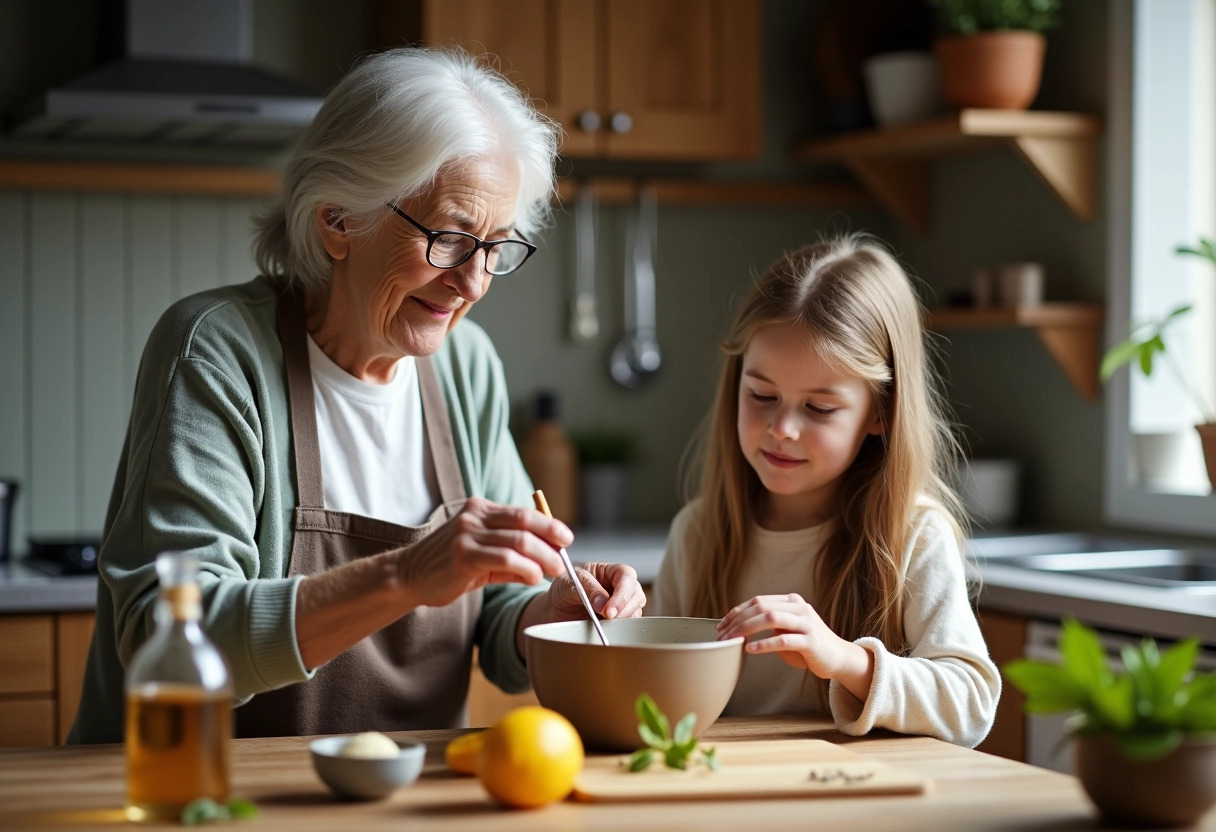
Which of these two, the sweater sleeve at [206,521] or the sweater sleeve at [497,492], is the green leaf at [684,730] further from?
the sweater sleeve at [497,492]

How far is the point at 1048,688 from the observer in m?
1.06

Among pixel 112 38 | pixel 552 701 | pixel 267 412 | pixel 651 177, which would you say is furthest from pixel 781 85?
pixel 552 701

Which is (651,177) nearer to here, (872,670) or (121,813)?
(872,670)

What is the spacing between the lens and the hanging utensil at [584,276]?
3.35 metres

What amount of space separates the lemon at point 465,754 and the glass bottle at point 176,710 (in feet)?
0.71

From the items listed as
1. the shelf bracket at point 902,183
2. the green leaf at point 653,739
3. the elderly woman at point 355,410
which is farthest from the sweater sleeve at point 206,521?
the shelf bracket at point 902,183

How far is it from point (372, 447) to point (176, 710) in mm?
726

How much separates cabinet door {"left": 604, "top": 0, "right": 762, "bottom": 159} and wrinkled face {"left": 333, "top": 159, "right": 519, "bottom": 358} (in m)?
1.48

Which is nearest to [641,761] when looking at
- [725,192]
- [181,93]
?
[181,93]

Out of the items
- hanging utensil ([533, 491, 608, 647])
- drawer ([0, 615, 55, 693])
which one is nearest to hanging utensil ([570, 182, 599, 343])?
drawer ([0, 615, 55, 693])

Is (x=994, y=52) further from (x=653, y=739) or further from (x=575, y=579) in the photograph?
(x=653, y=739)

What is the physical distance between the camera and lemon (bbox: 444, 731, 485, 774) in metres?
1.17

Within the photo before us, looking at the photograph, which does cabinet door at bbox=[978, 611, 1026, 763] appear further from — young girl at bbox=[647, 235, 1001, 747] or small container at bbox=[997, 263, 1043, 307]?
small container at bbox=[997, 263, 1043, 307]

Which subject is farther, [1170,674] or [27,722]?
[27,722]
